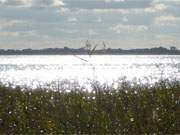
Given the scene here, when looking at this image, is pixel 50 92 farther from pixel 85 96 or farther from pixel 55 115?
pixel 55 115

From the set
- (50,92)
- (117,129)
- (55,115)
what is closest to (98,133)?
(117,129)

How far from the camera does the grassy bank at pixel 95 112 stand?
14.5 meters

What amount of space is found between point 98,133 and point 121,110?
2300 millimetres

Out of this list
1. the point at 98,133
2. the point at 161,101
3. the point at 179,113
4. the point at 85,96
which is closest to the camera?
the point at 98,133

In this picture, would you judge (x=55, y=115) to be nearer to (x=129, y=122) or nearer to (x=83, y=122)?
(x=83, y=122)

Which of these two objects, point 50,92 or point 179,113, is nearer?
point 179,113

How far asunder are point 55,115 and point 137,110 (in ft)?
8.25

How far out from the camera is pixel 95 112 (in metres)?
→ 15.4

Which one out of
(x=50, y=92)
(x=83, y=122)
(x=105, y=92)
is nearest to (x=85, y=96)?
(x=105, y=92)

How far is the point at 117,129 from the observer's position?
557 inches

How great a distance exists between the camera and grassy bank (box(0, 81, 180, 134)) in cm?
1448

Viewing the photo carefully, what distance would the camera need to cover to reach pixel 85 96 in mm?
18656

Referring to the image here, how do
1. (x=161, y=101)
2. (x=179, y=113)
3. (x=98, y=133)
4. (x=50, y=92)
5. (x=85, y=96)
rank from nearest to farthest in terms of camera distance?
(x=98, y=133)
(x=179, y=113)
(x=161, y=101)
(x=85, y=96)
(x=50, y=92)

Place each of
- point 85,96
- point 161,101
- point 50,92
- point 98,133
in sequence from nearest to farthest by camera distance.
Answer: point 98,133
point 161,101
point 85,96
point 50,92
